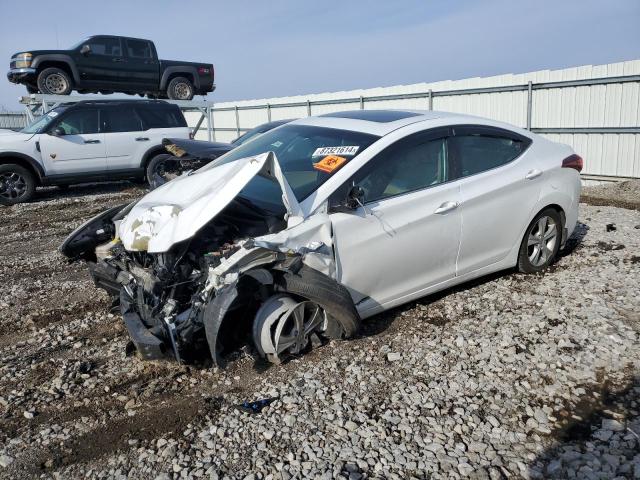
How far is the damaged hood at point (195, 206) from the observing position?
11.4 ft

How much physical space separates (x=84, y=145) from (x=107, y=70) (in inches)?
158

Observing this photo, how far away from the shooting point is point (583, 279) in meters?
5.11

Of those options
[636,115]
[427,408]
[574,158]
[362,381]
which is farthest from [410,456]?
[636,115]

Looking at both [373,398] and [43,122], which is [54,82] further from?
[373,398]

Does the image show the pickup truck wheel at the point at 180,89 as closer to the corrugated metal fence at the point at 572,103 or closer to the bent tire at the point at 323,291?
the corrugated metal fence at the point at 572,103

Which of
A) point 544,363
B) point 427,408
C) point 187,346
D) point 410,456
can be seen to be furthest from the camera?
point 544,363

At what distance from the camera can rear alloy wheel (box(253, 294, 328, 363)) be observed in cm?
350

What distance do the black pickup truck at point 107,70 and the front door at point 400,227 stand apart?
12.5 metres

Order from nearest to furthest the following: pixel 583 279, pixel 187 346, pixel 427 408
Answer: pixel 427 408 < pixel 187 346 < pixel 583 279

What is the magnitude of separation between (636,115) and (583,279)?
7.27 meters

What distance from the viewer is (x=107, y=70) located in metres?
14.3

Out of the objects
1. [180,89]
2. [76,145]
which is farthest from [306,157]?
[180,89]

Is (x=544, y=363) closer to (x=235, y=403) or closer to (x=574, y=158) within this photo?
(x=235, y=403)

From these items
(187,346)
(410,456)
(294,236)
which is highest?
(294,236)
